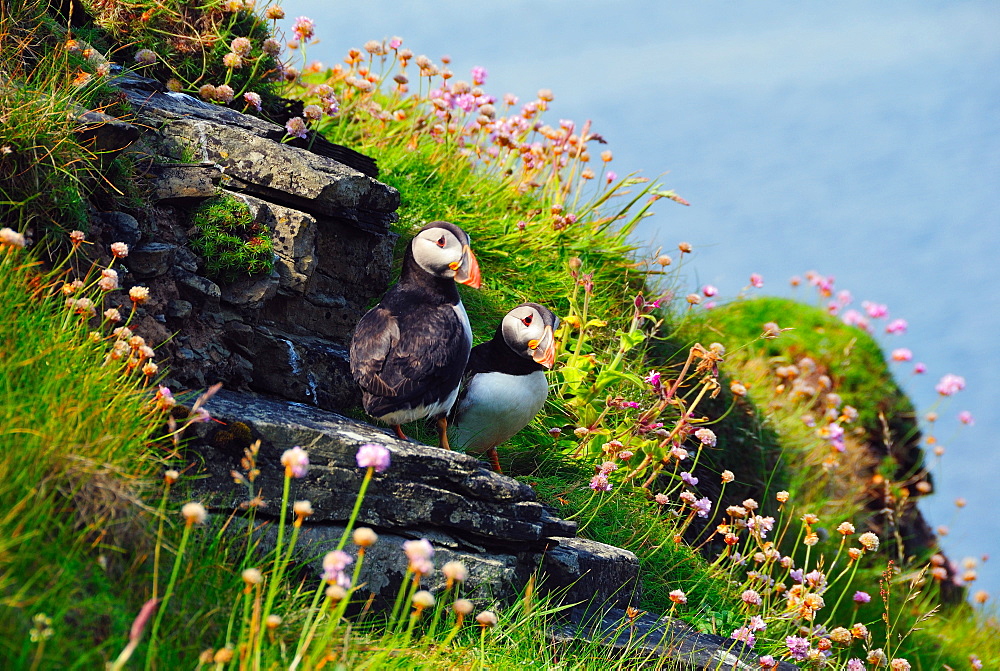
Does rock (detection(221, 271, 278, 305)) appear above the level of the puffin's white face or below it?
below

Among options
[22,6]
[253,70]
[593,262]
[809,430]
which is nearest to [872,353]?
[809,430]

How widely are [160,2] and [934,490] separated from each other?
35.9 ft

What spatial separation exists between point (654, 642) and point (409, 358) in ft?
6.07

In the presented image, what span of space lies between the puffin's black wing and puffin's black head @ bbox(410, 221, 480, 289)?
0.22 m

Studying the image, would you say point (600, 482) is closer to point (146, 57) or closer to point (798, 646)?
point (798, 646)

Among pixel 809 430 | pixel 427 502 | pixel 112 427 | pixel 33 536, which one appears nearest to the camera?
pixel 33 536

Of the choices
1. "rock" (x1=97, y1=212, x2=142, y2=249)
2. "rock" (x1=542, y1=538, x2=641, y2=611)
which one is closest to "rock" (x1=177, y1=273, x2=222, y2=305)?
"rock" (x1=97, y1=212, x2=142, y2=249)

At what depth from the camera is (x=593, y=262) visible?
26.9 feet

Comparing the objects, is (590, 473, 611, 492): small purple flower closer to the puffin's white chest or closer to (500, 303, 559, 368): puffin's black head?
the puffin's white chest

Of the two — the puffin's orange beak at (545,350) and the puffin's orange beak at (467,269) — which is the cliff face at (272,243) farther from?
the puffin's orange beak at (545,350)

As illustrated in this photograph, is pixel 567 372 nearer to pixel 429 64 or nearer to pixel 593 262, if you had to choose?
pixel 593 262

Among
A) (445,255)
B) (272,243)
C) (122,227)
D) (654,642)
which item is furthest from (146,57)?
(654,642)

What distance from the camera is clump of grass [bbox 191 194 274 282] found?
485 centimetres

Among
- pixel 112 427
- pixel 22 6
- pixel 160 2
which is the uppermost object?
pixel 160 2
